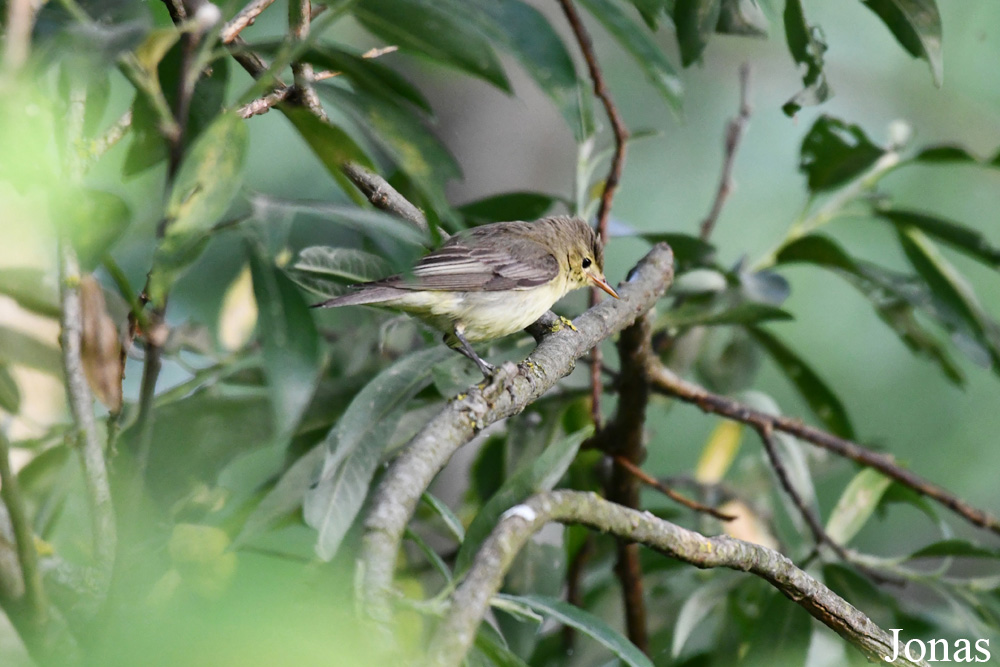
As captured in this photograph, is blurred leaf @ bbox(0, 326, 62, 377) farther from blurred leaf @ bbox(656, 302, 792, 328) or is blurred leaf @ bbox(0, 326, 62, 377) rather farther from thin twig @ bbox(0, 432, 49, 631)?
blurred leaf @ bbox(656, 302, 792, 328)

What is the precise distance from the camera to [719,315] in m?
2.01

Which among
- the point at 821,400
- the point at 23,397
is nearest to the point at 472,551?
the point at 23,397

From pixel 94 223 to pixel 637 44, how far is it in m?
0.88

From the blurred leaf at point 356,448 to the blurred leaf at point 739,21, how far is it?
84 cm

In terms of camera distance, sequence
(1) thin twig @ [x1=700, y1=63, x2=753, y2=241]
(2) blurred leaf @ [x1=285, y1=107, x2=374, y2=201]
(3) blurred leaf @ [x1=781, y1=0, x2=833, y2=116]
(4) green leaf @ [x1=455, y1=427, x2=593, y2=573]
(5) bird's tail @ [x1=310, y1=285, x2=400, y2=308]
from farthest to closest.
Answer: (1) thin twig @ [x1=700, y1=63, x2=753, y2=241]
(5) bird's tail @ [x1=310, y1=285, x2=400, y2=308]
(3) blurred leaf @ [x1=781, y1=0, x2=833, y2=116]
(4) green leaf @ [x1=455, y1=427, x2=593, y2=573]
(2) blurred leaf @ [x1=285, y1=107, x2=374, y2=201]

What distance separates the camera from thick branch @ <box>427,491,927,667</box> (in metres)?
0.78

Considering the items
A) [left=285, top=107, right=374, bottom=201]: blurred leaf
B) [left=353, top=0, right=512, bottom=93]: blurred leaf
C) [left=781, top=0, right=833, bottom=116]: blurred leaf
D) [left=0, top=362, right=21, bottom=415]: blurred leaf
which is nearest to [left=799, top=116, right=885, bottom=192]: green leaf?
[left=781, top=0, right=833, bottom=116]: blurred leaf

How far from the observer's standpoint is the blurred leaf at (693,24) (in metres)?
1.48

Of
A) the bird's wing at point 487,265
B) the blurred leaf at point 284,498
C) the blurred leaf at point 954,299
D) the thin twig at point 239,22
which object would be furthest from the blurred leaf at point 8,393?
the blurred leaf at point 954,299

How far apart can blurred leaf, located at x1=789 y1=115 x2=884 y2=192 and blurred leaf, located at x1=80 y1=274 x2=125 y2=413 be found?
1870 mm

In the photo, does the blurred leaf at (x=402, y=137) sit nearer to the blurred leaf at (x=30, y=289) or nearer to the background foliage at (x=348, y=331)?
the background foliage at (x=348, y=331)

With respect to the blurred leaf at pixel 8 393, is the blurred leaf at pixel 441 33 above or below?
above

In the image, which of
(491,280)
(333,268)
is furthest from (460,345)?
(333,268)

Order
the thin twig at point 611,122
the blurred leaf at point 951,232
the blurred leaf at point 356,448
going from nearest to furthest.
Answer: the blurred leaf at point 356,448, the thin twig at point 611,122, the blurred leaf at point 951,232
